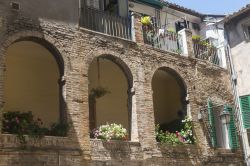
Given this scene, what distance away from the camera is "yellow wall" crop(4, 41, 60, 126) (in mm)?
13961

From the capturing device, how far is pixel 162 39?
16.1 meters

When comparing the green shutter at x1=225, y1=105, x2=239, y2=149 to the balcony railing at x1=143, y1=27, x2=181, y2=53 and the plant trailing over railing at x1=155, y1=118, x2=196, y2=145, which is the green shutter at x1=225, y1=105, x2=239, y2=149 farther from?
the balcony railing at x1=143, y1=27, x2=181, y2=53

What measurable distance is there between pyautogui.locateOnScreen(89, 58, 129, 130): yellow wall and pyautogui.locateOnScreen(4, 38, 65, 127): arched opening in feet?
4.82

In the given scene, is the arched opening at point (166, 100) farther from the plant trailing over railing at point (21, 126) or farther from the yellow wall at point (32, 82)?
the plant trailing over railing at point (21, 126)

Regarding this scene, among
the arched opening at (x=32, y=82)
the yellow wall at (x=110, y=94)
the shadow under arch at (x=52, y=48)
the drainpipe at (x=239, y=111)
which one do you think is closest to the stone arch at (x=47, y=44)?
the shadow under arch at (x=52, y=48)

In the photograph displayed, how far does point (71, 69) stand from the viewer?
12.7 meters

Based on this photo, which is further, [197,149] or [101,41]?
[197,149]

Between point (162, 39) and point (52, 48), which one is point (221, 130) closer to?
point (162, 39)

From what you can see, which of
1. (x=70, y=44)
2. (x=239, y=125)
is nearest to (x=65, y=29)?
(x=70, y=44)

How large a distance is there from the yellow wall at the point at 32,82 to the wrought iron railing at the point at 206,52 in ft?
18.6

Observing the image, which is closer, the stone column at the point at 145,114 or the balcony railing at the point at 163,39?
the stone column at the point at 145,114

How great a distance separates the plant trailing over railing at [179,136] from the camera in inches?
569

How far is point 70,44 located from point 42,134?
2.93 m

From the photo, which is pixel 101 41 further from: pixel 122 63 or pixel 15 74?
pixel 15 74
